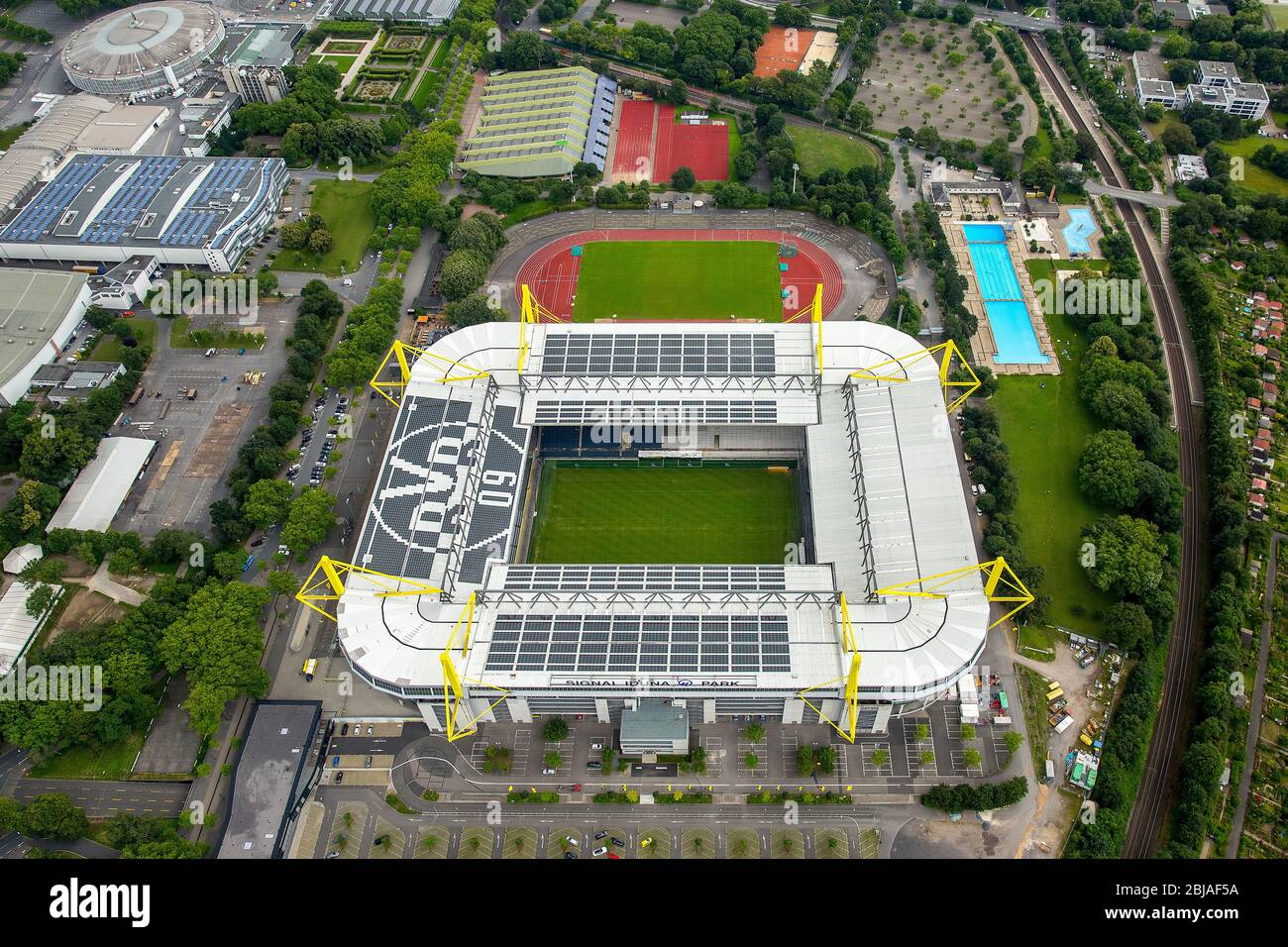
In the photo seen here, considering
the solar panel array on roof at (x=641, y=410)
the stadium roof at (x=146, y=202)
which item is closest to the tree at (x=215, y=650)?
→ the solar panel array on roof at (x=641, y=410)

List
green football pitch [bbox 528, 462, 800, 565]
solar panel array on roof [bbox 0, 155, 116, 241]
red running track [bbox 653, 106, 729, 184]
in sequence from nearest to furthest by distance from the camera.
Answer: green football pitch [bbox 528, 462, 800, 565] < solar panel array on roof [bbox 0, 155, 116, 241] < red running track [bbox 653, 106, 729, 184]

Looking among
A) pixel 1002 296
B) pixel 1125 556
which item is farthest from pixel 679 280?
pixel 1125 556

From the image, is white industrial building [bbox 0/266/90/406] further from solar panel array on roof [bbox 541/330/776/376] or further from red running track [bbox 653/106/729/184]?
red running track [bbox 653/106/729/184]

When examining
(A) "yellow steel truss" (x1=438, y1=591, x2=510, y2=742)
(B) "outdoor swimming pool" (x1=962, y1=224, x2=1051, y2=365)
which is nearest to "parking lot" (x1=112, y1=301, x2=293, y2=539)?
(A) "yellow steel truss" (x1=438, y1=591, x2=510, y2=742)

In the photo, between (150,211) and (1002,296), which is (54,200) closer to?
(150,211)

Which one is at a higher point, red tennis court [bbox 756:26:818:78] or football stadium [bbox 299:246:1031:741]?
red tennis court [bbox 756:26:818:78]

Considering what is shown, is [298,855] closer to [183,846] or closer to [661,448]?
[183,846]
